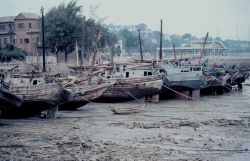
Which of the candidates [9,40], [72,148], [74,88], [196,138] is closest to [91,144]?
[72,148]

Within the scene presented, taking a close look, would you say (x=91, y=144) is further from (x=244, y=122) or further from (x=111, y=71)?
(x=111, y=71)

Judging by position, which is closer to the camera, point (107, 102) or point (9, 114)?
point (9, 114)

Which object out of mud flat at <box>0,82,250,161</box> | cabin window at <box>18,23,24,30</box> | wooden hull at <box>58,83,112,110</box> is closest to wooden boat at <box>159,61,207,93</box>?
mud flat at <box>0,82,250,161</box>

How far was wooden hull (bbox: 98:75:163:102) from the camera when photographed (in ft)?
91.8

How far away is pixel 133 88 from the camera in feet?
92.9

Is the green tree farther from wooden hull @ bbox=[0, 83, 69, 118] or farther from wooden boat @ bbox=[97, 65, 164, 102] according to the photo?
wooden hull @ bbox=[0, 83, 69, 118]

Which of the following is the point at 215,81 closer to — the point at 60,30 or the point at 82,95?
the point at 82,95

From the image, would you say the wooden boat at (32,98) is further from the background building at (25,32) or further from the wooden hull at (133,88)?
the background building at (25,32)

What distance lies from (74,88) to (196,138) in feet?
31.3

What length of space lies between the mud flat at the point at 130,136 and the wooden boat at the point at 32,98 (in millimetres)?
580

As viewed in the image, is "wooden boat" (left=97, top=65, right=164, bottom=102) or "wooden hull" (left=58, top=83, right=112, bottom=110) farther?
"wooden boat" (left=97, top=65, right=164, bottom=102)

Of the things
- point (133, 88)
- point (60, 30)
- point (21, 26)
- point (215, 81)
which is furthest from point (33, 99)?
point (21, 26)

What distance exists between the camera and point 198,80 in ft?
A: 101

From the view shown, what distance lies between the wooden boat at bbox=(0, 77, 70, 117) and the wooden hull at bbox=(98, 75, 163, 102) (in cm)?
812
